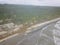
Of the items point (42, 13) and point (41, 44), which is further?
point (42, 13)

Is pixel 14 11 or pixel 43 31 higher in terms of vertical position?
pixel 14 11

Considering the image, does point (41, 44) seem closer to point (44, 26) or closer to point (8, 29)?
point (44, 26)

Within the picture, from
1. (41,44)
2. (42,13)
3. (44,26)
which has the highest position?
(42,13)

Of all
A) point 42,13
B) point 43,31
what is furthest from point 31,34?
point 42,13

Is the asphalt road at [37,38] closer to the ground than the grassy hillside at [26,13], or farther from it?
closer to the ground
